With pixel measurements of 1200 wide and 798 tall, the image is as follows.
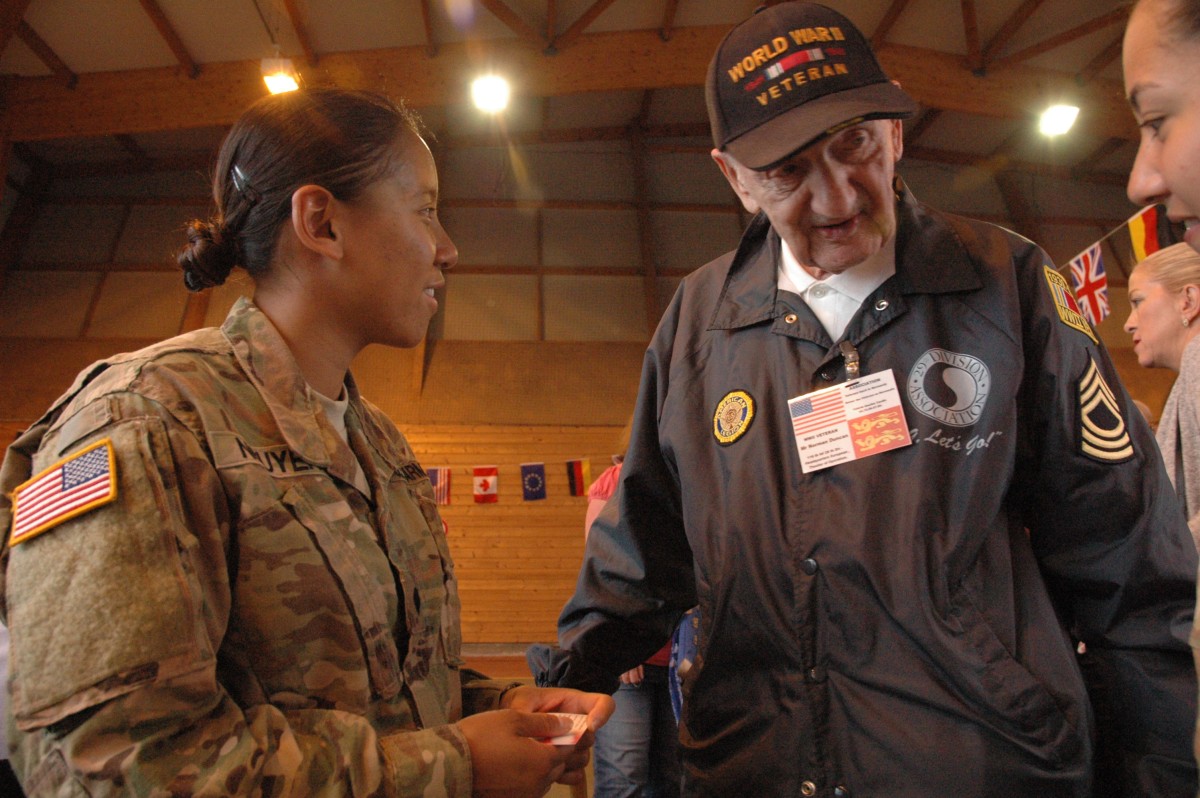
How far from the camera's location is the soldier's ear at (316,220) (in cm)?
119

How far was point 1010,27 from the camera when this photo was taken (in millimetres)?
7164

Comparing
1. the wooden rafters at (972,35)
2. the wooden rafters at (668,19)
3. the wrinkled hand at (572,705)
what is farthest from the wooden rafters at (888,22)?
the wrinkled hand at (572,705)

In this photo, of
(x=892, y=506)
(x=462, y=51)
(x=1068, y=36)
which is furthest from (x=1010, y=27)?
(x=892, y=506)

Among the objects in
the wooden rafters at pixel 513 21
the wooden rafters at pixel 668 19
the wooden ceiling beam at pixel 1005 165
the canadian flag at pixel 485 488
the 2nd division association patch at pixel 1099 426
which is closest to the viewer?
the 2nd division association patch at pixel 1099 426

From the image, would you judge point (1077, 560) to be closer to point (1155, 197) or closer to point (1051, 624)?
point (1051, 624)

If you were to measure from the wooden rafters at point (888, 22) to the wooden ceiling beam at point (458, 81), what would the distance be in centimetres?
17

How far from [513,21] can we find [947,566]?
673 centimetres

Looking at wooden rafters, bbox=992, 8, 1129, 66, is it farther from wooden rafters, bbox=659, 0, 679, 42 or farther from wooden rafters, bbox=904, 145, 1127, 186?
wooden rafters, bbox=659, 0, 679, 42

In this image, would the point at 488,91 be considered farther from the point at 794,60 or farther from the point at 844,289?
the point at 844,289

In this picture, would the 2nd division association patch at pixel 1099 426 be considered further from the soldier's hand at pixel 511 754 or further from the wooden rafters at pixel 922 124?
the wooden rafters at pixel 922 124

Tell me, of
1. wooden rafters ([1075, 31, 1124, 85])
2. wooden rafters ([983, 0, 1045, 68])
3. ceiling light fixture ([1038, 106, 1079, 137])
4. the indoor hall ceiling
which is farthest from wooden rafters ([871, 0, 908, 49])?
wooden rafters ([1075, 31, 1124, 85])

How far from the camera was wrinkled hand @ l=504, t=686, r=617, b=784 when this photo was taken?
4.04ft

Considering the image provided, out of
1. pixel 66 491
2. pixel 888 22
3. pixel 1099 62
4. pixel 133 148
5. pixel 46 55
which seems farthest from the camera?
pixel 133 148

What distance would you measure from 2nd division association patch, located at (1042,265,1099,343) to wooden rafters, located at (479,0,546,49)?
630cm
